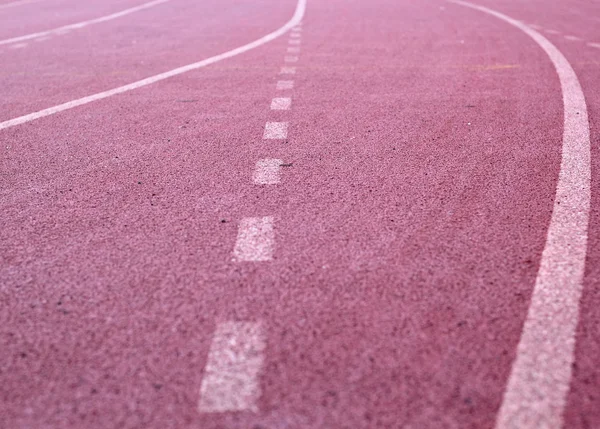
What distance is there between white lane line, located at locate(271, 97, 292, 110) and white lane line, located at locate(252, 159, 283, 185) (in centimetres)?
154

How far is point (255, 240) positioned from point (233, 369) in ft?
3.60

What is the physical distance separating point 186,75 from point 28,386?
5624 mm

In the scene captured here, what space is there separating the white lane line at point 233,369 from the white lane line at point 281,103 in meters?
3.69

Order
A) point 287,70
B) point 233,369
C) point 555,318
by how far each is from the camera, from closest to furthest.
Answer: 1. point 233,369
2. point 555,318
3. point 287,70

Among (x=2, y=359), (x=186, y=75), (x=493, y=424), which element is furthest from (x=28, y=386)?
(x=186, y=75)

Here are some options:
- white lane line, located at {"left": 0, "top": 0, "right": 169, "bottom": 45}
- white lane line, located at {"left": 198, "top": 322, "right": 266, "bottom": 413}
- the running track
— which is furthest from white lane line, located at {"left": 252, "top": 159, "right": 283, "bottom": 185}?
white lane line, located at {"left": 0, "top": 0, "right": 169, "bottom": 45}

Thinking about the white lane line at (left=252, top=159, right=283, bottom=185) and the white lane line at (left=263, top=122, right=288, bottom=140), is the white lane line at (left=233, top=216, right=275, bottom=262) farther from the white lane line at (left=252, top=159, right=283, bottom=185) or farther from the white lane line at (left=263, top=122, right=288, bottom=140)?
the white lane line at (left=263, top=122, right=288, bottom=140)

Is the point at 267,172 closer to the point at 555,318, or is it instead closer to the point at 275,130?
the point at 275,130

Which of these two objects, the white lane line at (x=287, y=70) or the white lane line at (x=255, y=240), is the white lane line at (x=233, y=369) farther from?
the white lane line at (x=287, y=70)

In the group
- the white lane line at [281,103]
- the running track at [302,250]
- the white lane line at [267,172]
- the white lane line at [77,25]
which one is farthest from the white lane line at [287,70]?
the white lane line at [77,25]

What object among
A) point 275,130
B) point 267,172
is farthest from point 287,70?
point 267,172

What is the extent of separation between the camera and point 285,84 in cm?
723

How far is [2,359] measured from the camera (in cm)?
274

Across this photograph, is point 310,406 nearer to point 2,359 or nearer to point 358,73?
point 2,359
